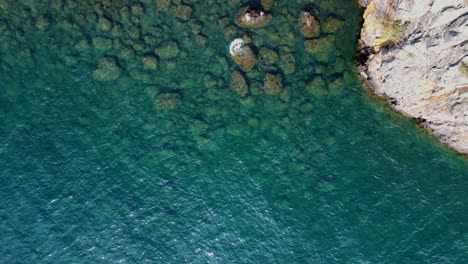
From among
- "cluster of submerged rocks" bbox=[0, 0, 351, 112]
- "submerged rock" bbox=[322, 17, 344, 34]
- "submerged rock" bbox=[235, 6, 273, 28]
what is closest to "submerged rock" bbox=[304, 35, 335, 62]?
"cluster of submerged rocks" bbox=[0, 0, 351, 112]

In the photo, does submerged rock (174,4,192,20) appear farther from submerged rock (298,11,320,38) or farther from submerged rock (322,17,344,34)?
submerged rock (322,17,344,34)

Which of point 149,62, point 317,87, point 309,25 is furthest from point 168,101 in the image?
point 309,25

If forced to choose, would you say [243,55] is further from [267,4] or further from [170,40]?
[170,40]

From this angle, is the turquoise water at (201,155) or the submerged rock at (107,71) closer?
the turquoise water at (201,155)

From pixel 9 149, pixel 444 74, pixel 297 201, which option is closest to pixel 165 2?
pixel 9 149

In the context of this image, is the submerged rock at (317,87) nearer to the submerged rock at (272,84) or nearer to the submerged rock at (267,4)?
the submerged rock at (272,84)

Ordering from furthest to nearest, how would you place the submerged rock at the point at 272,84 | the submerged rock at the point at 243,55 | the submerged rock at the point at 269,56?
the submerged rock at the point at 269,56 < the submerged rock at the point at 243,55 < the submerged rock at the point at 272,84

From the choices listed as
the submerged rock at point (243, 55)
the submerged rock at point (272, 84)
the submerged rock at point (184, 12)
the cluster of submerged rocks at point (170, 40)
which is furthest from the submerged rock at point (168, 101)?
the submerged rock at point (272, 84)
